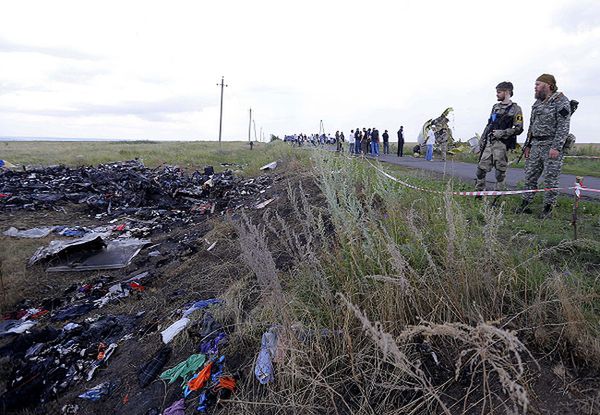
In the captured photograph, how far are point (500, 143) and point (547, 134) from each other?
2.13ft

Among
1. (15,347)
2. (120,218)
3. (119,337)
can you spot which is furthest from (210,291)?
(120,218)

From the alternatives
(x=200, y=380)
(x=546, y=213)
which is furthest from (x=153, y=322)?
(x=546, y=213)

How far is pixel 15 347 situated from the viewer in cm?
353

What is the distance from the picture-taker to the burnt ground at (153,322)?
5.36ft

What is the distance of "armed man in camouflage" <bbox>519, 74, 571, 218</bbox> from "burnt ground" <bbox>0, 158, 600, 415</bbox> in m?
3.09

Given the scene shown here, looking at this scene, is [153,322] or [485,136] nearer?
[153,322]

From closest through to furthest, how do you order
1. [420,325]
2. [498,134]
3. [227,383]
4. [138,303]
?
[420,325] → [227,383] → [138,303] → [498,134]

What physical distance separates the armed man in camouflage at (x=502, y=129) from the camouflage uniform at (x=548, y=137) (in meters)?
0.21

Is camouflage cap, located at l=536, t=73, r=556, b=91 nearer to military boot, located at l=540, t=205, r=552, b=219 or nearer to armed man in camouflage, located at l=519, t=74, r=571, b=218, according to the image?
armed man in camouflage, located at l=519, t=74, r=571, b=218

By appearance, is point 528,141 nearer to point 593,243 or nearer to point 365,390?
point 593,243

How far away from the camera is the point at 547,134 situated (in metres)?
4.60

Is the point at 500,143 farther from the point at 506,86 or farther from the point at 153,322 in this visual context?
the point at 153,322

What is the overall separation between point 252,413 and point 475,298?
4.63ft

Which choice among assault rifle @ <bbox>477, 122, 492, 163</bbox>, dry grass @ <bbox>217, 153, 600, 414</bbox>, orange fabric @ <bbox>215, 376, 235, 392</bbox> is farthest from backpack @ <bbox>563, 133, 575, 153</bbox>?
orange fabric @ <bbox>215, 376, 235, 392</bbox>
